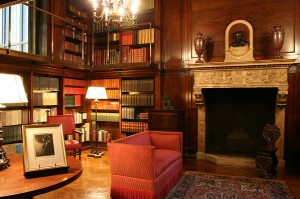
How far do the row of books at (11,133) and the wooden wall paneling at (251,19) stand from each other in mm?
3640

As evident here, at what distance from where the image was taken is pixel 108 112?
246 inches

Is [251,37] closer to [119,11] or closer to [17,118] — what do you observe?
[119,11]

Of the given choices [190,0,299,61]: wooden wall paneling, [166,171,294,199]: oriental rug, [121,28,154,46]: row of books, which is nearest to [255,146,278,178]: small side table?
[166,171,294,199]: oriental rug

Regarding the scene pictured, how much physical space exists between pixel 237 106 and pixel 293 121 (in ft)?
3.32

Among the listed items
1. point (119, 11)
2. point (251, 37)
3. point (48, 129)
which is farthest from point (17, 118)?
point (251, 37)

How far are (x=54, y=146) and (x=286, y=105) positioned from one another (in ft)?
14.0

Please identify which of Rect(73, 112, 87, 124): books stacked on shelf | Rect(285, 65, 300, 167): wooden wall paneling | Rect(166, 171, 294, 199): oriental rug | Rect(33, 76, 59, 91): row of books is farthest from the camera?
Rect(73, 112, 87, 124): books stacked on shelf

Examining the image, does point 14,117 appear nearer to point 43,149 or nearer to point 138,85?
point 138,85

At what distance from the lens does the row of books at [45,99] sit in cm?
498

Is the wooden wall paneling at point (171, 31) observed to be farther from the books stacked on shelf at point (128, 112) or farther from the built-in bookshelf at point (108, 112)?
the built-in bookshelf at point (108, 112)

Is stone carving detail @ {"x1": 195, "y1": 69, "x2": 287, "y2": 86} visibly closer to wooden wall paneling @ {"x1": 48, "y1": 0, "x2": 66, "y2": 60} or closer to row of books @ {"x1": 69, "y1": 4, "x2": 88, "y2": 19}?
wooden wall paneling @ {"x1": 48, "y1": 0, "x2": 66, "y2": 60}

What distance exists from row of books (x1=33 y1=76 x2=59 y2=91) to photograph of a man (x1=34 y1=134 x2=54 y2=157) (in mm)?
3420

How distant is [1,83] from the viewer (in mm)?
1696

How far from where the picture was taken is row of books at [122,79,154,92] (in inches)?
225
